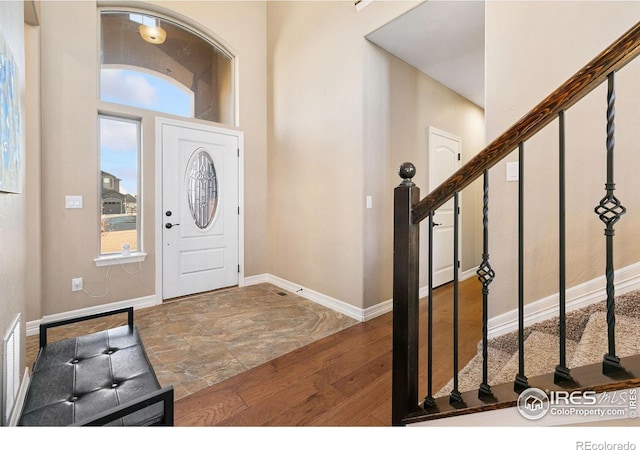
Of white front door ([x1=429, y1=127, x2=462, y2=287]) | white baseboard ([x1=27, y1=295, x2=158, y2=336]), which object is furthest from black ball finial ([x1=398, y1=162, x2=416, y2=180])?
white baseboard ([x1=27, y1=295, x2=158, y2=336])

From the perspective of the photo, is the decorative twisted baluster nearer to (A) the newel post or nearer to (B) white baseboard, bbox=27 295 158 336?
(A) the newel post

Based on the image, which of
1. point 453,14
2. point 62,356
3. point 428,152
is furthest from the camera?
point 428,152

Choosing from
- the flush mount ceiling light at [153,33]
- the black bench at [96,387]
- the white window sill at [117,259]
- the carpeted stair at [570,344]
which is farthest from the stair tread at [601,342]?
the flush mount ceiling light at [153,33]

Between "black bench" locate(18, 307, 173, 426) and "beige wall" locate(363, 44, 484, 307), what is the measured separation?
82.0 inches

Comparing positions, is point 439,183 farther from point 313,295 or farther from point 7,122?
point 7,122

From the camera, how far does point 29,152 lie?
8.43 ft

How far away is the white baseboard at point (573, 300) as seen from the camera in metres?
1.50

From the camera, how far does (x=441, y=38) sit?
292 cm

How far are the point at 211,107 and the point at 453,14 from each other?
2.96 metres

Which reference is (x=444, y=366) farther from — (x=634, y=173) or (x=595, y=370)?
(x=634, y=173)

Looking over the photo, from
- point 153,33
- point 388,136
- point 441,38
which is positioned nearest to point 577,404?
point 388,136

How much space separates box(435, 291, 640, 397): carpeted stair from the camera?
1.17m
